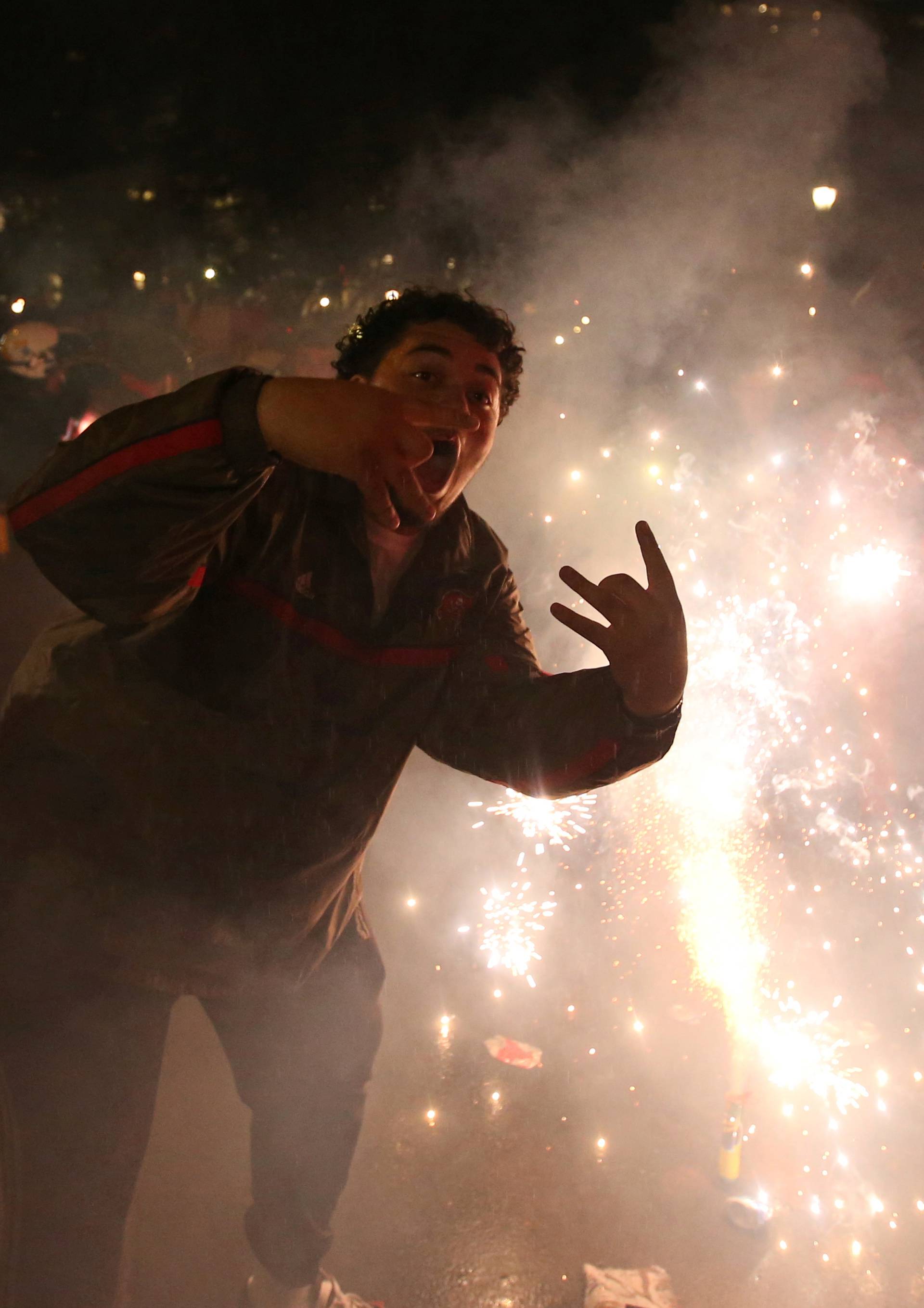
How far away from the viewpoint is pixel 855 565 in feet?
21.2

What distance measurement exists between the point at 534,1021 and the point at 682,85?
17.2 ft

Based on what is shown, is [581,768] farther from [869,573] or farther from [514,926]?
[869,573]

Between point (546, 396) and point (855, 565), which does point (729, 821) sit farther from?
point (546, 396)

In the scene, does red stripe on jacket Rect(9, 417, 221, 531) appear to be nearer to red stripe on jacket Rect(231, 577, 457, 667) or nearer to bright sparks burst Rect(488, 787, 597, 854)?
red stripe on jacket Rect(231, 577, 457, 667)

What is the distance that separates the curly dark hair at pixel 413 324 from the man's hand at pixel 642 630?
665 millimetres

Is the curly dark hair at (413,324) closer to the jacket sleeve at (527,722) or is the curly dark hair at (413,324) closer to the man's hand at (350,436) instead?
the jacket sleeve at (527,722)

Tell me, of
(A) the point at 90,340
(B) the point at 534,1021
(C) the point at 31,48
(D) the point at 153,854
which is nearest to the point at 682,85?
(C) the point at 31,48

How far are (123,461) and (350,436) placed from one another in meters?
0.31

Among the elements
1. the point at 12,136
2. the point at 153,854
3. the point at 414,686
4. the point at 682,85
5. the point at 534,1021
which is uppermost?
the point at 682,85

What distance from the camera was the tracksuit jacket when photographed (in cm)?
131

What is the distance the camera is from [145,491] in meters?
0.97

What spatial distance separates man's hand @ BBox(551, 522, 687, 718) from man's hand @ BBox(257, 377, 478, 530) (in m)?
0.48

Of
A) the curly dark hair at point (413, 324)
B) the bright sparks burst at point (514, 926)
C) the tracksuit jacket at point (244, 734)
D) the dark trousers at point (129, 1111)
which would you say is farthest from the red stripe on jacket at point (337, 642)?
the bright sparks burst at point (514, 926)

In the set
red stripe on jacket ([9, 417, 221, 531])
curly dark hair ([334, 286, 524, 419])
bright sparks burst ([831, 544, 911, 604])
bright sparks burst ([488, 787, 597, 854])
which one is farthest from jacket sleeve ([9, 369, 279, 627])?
bright sparks burst ([831, 544, 911, 604])
